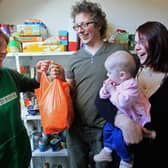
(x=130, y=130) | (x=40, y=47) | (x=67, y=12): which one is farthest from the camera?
(x=67, y=12)

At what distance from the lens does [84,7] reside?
4.28 feet

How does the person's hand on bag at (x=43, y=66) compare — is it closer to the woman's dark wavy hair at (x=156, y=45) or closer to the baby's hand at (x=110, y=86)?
the baby's hand at (x=110, y=86)

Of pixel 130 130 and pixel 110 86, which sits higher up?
pixel 110 86

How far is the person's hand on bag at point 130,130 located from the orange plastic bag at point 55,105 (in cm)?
48

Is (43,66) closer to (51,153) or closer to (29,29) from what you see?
(29,29)

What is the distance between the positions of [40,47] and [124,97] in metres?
1.00

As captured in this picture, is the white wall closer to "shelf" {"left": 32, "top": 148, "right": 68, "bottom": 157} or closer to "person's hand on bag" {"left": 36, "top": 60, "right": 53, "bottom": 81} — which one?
"person's hand on bag" {"left": 36, "top": 60, "right": 53, "bottom": 81}

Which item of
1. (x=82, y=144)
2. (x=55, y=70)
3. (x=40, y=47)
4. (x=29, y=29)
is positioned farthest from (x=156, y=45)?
(x=29, y=29)

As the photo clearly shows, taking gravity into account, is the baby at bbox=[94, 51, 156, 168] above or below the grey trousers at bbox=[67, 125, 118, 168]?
above

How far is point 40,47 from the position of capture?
1.58m

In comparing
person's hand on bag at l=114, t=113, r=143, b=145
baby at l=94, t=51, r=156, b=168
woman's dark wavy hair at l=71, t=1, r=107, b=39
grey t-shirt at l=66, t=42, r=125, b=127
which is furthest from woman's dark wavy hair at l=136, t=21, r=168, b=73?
woman's dark wavy hair at l=71, t=1, r=107, b=39

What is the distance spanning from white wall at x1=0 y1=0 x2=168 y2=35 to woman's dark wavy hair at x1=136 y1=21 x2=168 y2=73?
997mm

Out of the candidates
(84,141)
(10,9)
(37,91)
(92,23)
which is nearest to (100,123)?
(84,141)

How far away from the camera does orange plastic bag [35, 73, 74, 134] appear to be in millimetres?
1224
